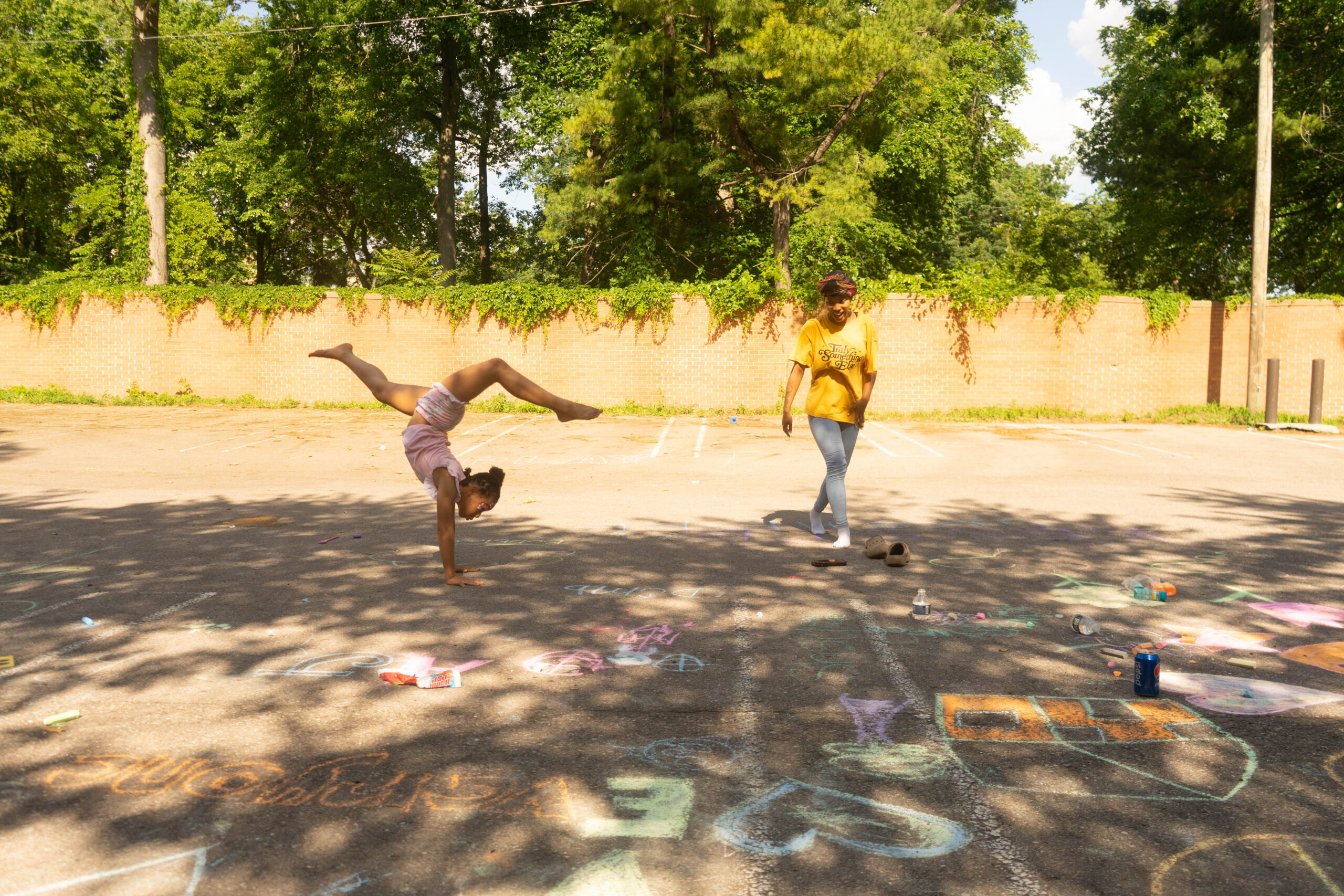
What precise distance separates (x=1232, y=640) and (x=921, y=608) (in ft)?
5.17

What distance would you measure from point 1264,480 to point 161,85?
89.6ft

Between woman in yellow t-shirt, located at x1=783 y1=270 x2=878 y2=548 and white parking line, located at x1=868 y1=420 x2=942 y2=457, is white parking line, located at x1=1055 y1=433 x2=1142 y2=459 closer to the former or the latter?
white parking line, located at x1=868 y1=420 x2=942 y2=457

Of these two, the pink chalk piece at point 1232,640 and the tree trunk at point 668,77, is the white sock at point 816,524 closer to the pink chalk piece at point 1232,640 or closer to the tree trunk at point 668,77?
the pink chalk piece at point 1232,640

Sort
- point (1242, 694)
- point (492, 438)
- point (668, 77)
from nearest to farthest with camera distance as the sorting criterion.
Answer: point (1242, 694) < point (492, 438) < point (668, 77)

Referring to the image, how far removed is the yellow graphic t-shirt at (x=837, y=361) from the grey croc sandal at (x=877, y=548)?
92 cm

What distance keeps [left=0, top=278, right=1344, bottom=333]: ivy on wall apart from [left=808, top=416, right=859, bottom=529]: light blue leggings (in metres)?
15.5

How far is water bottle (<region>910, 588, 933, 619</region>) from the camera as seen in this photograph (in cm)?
545

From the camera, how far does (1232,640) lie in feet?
16.4

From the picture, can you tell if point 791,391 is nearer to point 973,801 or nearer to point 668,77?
point 973,801

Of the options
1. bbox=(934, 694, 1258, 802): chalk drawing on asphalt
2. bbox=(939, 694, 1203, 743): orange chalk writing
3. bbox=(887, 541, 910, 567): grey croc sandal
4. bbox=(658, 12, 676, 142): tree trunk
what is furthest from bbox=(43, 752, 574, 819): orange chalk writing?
bbox=(658, 12, 676, 142): tree trunk

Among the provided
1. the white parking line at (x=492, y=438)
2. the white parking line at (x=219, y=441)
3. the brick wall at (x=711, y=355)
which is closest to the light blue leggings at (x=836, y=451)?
the white parking line at (x=492, y=438)

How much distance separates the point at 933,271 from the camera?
2327 cm

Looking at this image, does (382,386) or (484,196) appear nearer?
(382,386)

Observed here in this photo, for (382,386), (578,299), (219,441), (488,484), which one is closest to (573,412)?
(488,484)
